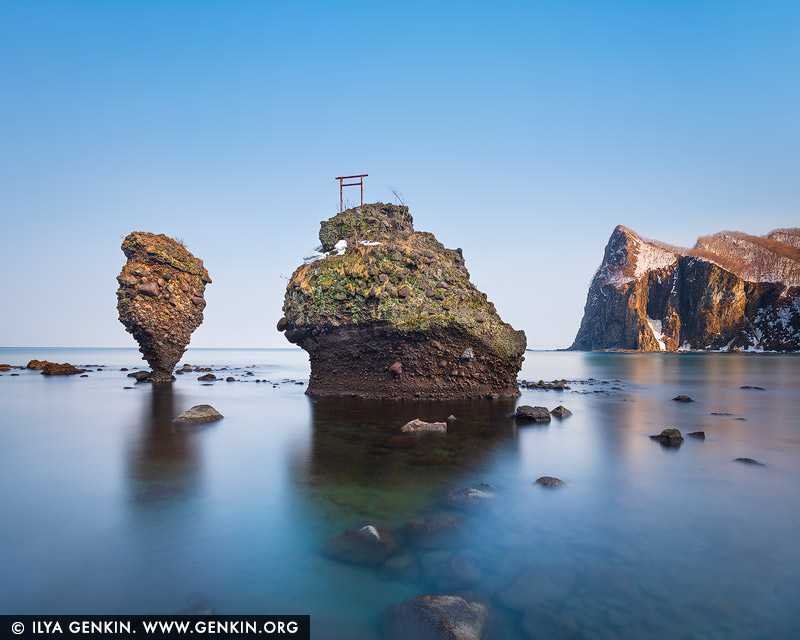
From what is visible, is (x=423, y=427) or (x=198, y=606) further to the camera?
(x=423, y=427)

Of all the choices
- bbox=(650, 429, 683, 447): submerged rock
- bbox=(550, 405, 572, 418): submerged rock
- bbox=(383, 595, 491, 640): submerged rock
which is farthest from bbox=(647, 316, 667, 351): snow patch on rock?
bbox=(383, 595, 491, 640): submerged rock

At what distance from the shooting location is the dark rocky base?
17016mm

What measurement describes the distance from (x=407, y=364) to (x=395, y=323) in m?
2.07

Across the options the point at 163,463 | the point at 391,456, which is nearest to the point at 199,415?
the point at 163,463

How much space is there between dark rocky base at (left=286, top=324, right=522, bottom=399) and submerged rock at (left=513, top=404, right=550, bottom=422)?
397cm

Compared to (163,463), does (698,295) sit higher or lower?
higher

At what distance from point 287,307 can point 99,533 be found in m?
14.5

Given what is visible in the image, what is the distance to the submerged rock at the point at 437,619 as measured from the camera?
3.27m

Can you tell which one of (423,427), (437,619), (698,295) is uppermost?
(698,295)

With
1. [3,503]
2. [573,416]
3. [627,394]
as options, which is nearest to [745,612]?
[3,503]

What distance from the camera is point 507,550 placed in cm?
491

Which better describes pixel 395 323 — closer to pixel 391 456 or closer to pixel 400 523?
pixel 391 456

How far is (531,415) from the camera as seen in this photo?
13.8m

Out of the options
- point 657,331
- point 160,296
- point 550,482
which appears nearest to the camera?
point 550,482
